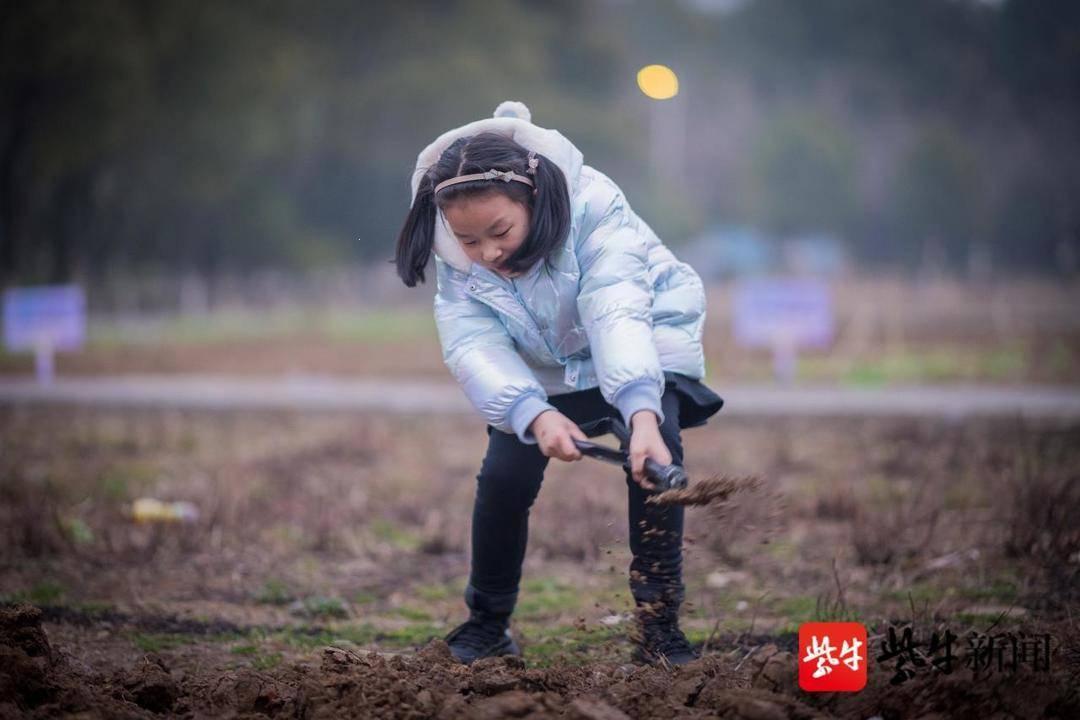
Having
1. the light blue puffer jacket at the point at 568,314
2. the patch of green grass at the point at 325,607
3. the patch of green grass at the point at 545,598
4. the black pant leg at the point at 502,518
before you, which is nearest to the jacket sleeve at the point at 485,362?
the light blue puffer jacket at the point at 568,314

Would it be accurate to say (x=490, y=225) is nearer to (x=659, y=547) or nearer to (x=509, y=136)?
(x=509, y=136)

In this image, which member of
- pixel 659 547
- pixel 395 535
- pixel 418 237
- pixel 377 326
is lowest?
pixel 395 535

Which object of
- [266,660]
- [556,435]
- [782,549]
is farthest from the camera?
[782,549]

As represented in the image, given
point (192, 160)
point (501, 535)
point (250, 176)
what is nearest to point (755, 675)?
point (501, 535)

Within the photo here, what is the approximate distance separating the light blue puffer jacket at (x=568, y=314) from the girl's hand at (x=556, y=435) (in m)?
0.03

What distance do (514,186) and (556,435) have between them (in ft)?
1.96

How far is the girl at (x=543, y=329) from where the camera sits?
271 centimetres

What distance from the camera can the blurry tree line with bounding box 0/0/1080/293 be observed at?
81.8ft

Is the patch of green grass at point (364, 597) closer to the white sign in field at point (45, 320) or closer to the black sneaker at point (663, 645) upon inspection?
the black sneaker at point (663, 645)

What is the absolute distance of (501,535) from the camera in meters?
3.01

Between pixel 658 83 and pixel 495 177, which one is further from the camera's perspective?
pixel 658 83

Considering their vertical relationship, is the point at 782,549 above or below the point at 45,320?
below

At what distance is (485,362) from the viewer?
9.31 feet

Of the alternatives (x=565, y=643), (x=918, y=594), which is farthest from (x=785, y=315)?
(x=565, y=643)
